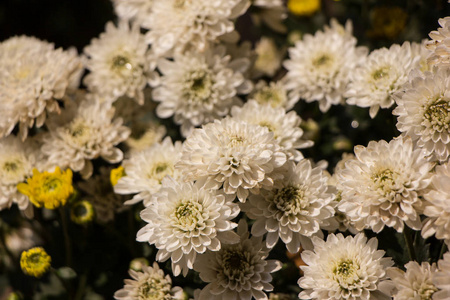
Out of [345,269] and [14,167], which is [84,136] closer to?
[14,167]

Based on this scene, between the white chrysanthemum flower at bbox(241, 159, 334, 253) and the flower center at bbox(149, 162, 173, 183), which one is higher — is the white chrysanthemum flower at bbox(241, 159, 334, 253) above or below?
below

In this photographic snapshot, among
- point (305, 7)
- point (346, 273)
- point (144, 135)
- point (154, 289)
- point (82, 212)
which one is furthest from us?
point (305, 7)

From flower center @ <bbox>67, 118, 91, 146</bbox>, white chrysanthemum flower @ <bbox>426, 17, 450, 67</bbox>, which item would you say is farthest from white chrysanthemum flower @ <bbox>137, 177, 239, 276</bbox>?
white chrysanthemum flower @ <bbox>426, 17, 450, 67</bbox>

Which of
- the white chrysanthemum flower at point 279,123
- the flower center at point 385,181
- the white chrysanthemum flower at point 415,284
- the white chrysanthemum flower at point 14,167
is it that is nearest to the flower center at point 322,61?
the white chrysanthemum flower at point 279,123

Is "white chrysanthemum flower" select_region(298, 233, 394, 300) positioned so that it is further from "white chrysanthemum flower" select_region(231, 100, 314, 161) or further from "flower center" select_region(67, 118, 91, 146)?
"flower center" select_region(67, 118, 91, 146)

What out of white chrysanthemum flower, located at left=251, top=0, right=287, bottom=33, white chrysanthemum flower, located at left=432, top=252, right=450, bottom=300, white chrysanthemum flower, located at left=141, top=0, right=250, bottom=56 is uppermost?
white chrysanthemum flower, located at left=251, top=0, right=287, bottom=33

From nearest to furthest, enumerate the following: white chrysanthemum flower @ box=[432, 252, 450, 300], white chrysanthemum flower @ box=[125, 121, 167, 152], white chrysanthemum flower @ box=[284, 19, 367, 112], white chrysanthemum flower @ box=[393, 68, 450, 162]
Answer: white chrysanthemum flower @ box=[432, 252, 450, 300] < white chrysanthemum flower @ box=[393, 68, 450, 162] < white chrysanthemum flower @ box=[284, 19, 367, 112] < white chrysanthemum flower @ box=[125, 121, 167, 152]

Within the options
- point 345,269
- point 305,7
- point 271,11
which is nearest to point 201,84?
point 271,11
